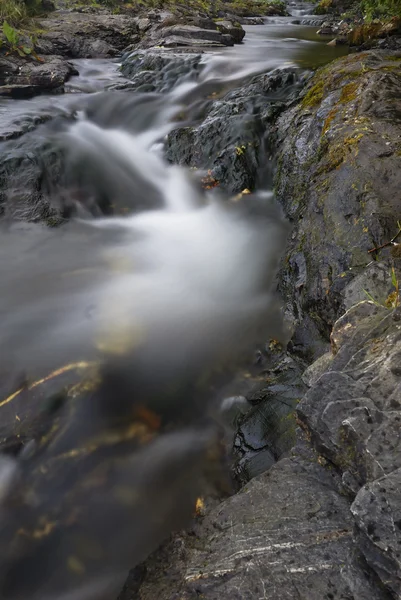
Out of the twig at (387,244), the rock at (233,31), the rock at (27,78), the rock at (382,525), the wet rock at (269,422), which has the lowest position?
the wet rock at (269,422)

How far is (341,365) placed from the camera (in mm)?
1949

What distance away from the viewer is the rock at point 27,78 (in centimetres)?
1002

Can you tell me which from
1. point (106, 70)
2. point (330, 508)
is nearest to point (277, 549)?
point (330, 508)

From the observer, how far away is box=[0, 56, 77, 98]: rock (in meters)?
10.0

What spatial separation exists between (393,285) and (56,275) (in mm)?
4265

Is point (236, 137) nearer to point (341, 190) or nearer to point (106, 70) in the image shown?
point (341, 190)

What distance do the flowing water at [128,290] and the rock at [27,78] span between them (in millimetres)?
1397

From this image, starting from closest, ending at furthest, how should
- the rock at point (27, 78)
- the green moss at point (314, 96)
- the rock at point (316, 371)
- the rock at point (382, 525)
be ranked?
the rock at point (382, 525)
the rock at point (316, 371)
the green moss at point (314, 96)
the rock at point (27, 78)

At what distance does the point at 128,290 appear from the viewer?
509 cm

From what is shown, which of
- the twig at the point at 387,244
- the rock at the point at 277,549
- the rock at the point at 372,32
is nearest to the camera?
the rock at the point at 277,549

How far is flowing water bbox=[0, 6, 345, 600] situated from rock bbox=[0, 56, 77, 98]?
1.40 metres

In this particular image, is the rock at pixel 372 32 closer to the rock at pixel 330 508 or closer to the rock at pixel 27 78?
the rock at pixel 27 78

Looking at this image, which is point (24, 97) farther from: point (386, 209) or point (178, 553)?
point (178, 553)

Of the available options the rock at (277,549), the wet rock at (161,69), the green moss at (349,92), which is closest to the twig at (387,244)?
the rock at (277,549)
